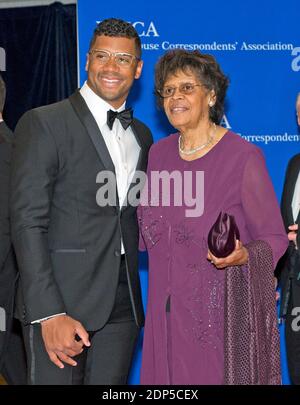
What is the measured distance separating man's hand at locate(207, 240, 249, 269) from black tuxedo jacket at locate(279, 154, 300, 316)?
1.51m

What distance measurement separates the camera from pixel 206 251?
3.09m

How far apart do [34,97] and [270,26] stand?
2.49 m

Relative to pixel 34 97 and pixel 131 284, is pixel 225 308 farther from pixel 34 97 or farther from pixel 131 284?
pixel 34 97

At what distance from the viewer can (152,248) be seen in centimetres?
323

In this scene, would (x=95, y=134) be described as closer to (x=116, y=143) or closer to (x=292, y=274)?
(x=116, y=143)

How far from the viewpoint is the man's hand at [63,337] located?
9.41 feet

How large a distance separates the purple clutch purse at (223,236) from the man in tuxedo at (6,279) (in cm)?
137

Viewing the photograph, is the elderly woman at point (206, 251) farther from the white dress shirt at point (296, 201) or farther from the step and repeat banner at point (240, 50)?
the step and repeat banner at point (240, 50)

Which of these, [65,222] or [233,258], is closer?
[233,258]

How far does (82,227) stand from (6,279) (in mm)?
1359

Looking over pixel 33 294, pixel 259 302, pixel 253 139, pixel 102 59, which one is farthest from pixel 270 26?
pixel 33 294

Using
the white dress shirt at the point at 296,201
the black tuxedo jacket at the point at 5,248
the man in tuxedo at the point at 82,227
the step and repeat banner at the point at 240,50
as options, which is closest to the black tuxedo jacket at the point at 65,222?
the man in tuxedo at the point at 82,227

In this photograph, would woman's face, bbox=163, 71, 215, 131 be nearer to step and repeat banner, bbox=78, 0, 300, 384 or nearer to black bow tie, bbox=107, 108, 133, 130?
black bow tie, bbox=107, 108, 133, 130

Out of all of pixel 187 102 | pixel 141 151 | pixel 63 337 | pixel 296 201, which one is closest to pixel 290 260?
pixel 296 201
